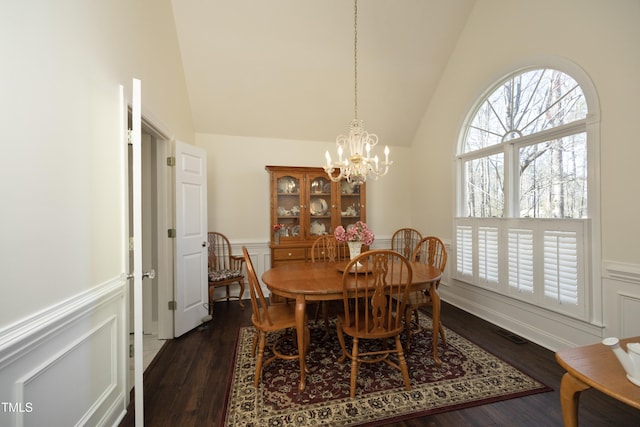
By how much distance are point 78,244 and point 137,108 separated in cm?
74

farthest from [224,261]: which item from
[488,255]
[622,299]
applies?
[622,299]

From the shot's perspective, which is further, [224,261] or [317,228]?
[317,228]

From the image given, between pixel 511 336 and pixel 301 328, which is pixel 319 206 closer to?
pixel 301 328

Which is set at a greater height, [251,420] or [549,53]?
[549,53]

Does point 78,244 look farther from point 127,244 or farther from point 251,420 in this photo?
point 251,420

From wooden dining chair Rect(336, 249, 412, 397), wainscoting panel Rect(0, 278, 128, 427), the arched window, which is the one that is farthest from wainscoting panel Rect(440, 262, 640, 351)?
wainscoting panel Rect(0, 278, 128, 427)

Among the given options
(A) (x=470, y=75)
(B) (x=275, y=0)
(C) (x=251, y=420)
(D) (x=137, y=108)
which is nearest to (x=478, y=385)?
(C) (x=251, y=420)

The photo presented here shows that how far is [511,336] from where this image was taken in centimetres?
261

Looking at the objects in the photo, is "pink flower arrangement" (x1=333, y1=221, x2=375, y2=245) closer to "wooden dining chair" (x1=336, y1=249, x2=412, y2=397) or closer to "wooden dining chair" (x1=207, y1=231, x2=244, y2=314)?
"wooden dining chair" (x1=336, y1=249, x2=412, y2=397)

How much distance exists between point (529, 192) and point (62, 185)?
354 cm

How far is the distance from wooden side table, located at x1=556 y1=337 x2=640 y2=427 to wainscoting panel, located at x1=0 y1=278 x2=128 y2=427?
6.63 ft

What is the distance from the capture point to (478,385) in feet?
6.14

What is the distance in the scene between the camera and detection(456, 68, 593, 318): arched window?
7.34 feet

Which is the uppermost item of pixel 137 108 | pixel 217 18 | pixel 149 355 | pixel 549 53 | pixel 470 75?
pixel 217 18
